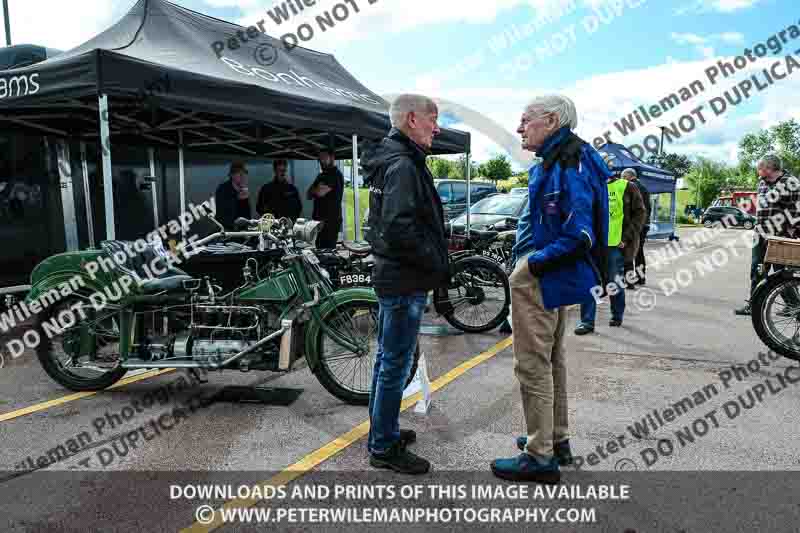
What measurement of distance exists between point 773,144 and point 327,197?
237ft

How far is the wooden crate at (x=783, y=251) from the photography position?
4.76 meters

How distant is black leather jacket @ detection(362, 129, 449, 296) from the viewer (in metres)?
2.73

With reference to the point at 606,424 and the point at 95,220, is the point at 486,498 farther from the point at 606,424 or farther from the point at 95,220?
the point at 95,220

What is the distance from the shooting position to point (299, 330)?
398 cm

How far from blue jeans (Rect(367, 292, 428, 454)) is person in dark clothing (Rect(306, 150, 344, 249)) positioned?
4.84 m

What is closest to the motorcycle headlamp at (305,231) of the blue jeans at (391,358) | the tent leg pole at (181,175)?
the blue jeans at (391,358)

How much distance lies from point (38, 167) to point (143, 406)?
501cm

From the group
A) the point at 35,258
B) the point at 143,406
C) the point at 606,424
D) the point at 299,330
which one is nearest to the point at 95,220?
the point at 35,258

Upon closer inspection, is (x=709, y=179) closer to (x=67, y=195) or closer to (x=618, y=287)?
(x=618, y=287)

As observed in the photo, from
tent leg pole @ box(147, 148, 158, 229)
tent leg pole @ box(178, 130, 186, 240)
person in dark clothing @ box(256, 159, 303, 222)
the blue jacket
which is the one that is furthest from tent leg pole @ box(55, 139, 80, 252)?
the blue jacket

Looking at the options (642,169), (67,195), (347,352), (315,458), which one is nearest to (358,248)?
(347,352)

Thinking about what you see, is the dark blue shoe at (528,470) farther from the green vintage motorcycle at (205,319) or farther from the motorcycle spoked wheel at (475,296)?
the motorcycle spoked wheel at (475,296)

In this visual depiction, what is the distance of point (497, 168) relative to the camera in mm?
68125

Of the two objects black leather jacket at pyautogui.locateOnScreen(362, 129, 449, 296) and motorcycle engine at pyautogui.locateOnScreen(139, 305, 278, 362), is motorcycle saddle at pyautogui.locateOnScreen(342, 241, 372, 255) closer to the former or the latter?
motorcycle engine at pyautogui.locateOnScreen(139, 305, 278, 362)
